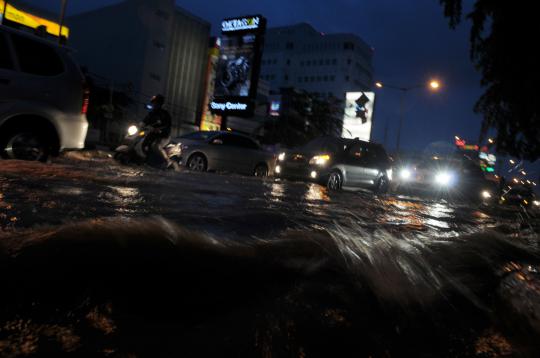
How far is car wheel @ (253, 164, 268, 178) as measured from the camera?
42.5ft

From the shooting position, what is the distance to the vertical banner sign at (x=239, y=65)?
2280 centimetres

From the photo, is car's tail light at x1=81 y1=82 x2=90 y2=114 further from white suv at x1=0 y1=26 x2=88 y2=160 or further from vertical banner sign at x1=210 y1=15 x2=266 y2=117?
vertical banner sign at x1=210 y1=15 x2=266 y2=117

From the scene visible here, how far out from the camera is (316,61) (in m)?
103

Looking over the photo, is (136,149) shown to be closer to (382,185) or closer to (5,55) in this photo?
(5,55)

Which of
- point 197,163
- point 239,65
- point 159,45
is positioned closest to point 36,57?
point 197,163

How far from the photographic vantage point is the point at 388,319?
178 cm

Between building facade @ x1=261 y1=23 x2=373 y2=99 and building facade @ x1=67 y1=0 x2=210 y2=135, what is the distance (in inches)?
2843

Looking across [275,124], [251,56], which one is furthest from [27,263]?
[275,124]

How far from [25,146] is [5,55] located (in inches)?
47.8

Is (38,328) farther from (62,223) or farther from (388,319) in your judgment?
(388,319)

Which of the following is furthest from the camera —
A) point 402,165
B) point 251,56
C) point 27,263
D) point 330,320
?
point 251,56

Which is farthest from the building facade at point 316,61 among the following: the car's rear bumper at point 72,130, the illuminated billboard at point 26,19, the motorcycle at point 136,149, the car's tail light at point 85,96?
the car's rear bumper at point 72,130

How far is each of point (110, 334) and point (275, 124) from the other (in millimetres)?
39704

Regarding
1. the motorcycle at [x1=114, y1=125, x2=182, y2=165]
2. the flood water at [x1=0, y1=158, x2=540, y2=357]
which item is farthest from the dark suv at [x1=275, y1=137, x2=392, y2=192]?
the flood water at [x1=0, y1=158, x2=540, y2=357]
